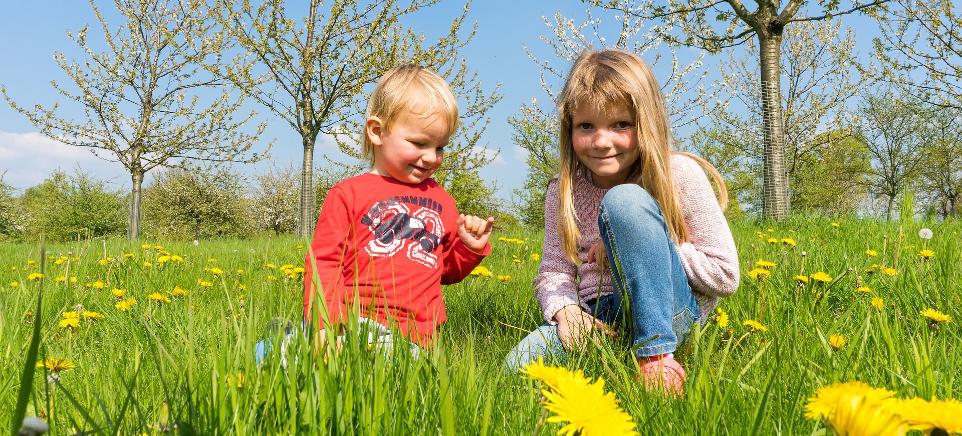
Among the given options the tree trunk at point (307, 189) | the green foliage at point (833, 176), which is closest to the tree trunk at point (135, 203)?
the tree trunk at point (307, 189)

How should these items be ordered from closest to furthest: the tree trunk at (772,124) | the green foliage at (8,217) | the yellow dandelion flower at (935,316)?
the yellow dandelion flower at (935,316)
the tree trunk at (772,124)
the green foliage at (8,217)

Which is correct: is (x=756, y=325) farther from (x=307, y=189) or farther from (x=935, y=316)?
(x=307, y=189)

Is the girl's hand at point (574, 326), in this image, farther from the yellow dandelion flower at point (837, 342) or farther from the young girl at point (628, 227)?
the yellow dandelion flower at point (837, 342)

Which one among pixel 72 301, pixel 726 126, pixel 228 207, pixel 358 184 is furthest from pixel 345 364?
pixel 228 207

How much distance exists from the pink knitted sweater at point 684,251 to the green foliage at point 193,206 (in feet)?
108

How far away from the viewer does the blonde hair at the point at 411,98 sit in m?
2.21

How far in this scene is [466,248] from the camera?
7.85ft

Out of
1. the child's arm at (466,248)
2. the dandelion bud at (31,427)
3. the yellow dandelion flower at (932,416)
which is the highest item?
the child's arm at (466,248)

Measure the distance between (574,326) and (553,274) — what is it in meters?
0.38

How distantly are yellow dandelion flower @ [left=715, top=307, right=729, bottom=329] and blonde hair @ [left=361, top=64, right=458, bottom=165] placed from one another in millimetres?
1073

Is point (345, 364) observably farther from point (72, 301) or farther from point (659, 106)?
point (72, 301)

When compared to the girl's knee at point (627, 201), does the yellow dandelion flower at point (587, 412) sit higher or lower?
lower

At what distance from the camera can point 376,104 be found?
2301 millimetres

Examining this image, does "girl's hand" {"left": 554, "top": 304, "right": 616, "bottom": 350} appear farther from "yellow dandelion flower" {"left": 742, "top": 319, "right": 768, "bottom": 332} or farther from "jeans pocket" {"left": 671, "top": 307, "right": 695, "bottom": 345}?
"yellow dandelion flower" {"left": 742, "top": 319, "right": 768, "bottom": 332}
